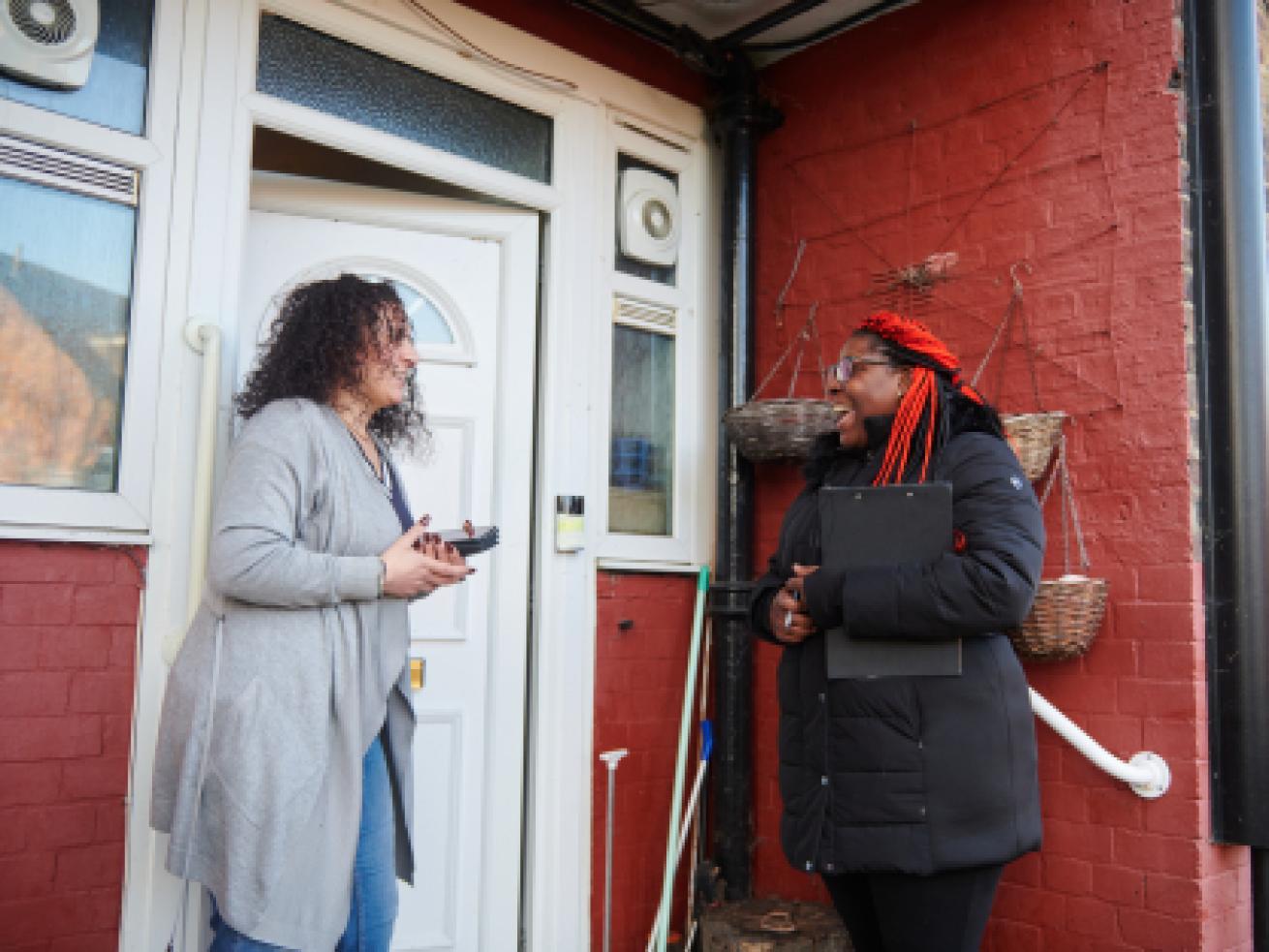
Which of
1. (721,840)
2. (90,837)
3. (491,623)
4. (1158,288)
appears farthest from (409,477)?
(1158,288)

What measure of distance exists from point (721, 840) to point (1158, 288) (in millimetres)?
2249

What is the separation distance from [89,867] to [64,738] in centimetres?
30

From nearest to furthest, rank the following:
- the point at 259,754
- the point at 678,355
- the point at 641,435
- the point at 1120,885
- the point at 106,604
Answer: the point at 259,754 < the point at 106,604 < the point at 1120,885 < the point at 641,435 < the point at 678,355

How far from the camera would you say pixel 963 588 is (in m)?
2.13

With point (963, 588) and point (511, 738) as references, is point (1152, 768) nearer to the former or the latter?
point (963, 588)

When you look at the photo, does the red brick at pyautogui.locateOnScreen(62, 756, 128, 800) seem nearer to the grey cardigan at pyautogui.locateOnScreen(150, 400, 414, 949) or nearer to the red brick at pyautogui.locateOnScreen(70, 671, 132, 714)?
the red brick at pyautogui.locateOnScreen(70, 671, 132, 714)

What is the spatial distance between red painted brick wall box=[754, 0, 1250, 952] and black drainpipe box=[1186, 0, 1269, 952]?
2.8 inches

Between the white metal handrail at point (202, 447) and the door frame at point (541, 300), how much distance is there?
2cm

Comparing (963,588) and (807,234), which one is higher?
(807,234)

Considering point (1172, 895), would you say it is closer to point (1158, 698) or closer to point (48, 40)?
point (1158, 698)

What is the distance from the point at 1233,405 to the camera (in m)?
2.98

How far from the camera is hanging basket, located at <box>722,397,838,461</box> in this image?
3572mm

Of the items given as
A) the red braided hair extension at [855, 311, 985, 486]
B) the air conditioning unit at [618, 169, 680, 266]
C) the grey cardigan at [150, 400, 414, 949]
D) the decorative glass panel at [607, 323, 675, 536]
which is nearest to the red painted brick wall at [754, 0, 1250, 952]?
the decorative glass panel at [607, 323, 675, 536]

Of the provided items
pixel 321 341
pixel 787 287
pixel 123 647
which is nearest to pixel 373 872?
pixel 123 647
